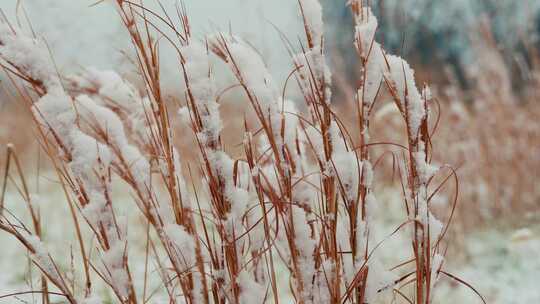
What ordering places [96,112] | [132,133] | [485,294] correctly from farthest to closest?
[485,294]
[132,133]
[96,112]

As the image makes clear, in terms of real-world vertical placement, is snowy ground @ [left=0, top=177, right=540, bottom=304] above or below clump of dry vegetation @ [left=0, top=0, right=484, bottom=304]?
above

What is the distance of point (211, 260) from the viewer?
936 millimetres

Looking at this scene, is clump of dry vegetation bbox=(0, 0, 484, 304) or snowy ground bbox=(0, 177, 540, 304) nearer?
clump of dry vegetation bbox=(0, 0, 484, 304)

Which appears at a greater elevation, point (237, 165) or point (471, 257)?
point (471, 257)

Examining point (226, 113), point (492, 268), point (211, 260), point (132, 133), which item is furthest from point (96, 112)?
point (226, 113)

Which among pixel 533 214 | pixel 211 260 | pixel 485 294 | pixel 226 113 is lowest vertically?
pixel 211 260

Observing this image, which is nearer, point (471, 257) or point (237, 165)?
point (237, 165)

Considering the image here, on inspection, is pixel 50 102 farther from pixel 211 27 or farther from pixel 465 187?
pixel 465 187

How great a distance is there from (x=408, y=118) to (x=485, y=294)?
5.21 feet

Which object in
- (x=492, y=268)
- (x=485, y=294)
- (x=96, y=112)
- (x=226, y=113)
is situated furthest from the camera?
(x=226, y=113)

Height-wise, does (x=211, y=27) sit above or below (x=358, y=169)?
above

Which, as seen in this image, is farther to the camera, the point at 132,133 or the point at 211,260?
the point at 132,133

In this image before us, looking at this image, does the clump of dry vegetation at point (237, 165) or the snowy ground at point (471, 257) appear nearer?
the clump of dry vegetation at point (237, 165)

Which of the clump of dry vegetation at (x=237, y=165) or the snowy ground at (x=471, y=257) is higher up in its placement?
the snowy ground at (x=471, y=257)
